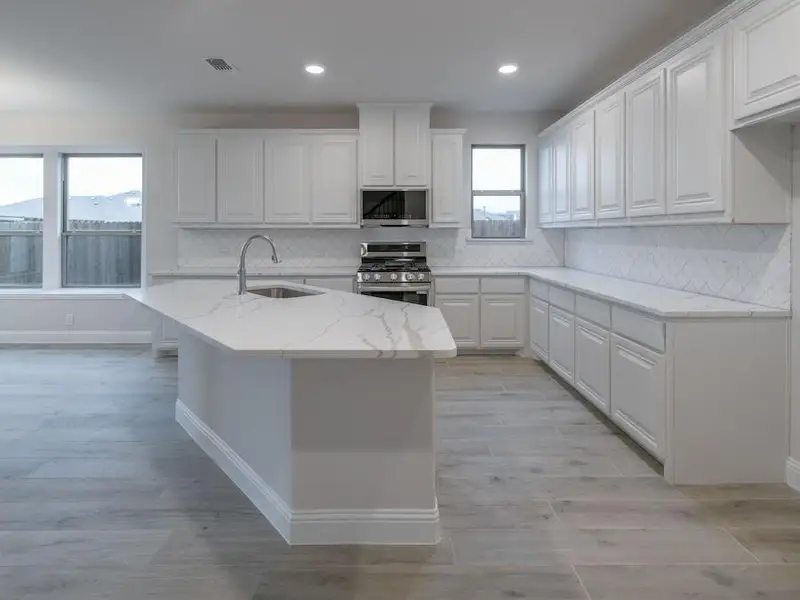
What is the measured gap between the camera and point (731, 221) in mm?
3041

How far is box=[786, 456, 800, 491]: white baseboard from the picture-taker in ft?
9.59

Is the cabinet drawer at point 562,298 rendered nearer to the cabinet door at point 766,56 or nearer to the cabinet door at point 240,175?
the cabinet door at point 766,56

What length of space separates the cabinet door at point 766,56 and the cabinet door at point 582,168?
2061 millimetres

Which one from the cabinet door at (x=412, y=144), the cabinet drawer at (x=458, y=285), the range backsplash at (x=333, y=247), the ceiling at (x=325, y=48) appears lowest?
the cabinet drawer at (x=458, y=285)

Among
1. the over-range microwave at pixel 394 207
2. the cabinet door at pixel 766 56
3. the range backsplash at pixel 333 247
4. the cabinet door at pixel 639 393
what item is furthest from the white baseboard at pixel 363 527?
the range backsplash at pixel 333 247

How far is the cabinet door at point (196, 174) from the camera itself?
640cm

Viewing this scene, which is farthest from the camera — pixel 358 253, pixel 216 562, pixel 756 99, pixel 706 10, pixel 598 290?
pixel 358 253

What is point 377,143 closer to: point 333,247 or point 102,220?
point 333,247

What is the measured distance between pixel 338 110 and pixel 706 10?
3.69 metres

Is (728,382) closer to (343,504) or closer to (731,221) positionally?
(731,221)

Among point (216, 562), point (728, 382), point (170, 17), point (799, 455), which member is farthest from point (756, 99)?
point (170, 17)

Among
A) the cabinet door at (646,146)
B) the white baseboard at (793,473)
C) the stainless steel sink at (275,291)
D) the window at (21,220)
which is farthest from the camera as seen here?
the window at (21,220)

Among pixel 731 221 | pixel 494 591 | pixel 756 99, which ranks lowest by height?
pixel 494 591

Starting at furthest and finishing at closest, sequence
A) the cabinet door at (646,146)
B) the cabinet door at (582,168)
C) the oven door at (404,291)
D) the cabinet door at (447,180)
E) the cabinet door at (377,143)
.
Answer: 1. the cabinet door at (447,180)
2. the cabinet door at (377,143)
3. the oven door at (404,291)
4. the cabinet door at (582,168)
5. the cabinet door at (646,146)
